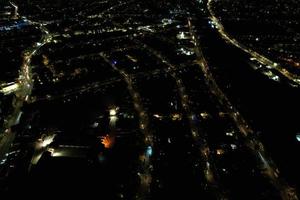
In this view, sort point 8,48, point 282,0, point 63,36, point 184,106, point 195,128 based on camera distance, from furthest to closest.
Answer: point 282,0
point 63,36
point 8,48
point 184,106
point 195,128

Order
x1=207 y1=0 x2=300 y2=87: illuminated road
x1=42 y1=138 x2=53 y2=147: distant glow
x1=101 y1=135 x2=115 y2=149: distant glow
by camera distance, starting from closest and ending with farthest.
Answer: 1. x1=101 y1=135 x2=115 y2=149: distant glow
2. x1=42 y1=138 x2=53 y2=147: distant glow
3. x1=207 y1=0 x2=300 y2=87: illuminated road

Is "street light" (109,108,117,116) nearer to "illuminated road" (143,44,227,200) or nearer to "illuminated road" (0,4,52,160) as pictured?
"illuminated road" (143,44,227,200)

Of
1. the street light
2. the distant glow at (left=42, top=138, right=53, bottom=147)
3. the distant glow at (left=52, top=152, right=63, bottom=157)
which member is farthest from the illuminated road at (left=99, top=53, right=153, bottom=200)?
the distant glow at (left=42, top=138, right=53, bottom=147)

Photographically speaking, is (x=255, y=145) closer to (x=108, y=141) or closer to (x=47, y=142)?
(x=108, y=141)

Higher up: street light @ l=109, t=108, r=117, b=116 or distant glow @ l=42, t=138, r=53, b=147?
distant glow @ l=42, t=138, r=53, b=147

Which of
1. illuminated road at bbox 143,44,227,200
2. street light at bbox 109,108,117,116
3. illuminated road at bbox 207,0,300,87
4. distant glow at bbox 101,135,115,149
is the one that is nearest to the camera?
illuminated road at bbox 143,44,227,200

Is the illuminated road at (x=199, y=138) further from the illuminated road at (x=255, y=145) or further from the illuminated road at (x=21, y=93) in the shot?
the illuminated road at (x=21, y=93)

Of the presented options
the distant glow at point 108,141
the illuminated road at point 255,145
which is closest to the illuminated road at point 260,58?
the illuminated road at point 255,145

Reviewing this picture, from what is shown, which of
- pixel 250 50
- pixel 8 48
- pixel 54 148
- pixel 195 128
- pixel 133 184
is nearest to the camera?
pixel 133 184

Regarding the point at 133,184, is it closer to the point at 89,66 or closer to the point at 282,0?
the point at 89,66

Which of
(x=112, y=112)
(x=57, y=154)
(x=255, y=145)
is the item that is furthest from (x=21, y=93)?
(x=255, y=145)

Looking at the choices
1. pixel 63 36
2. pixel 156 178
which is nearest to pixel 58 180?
pixel 156 178
